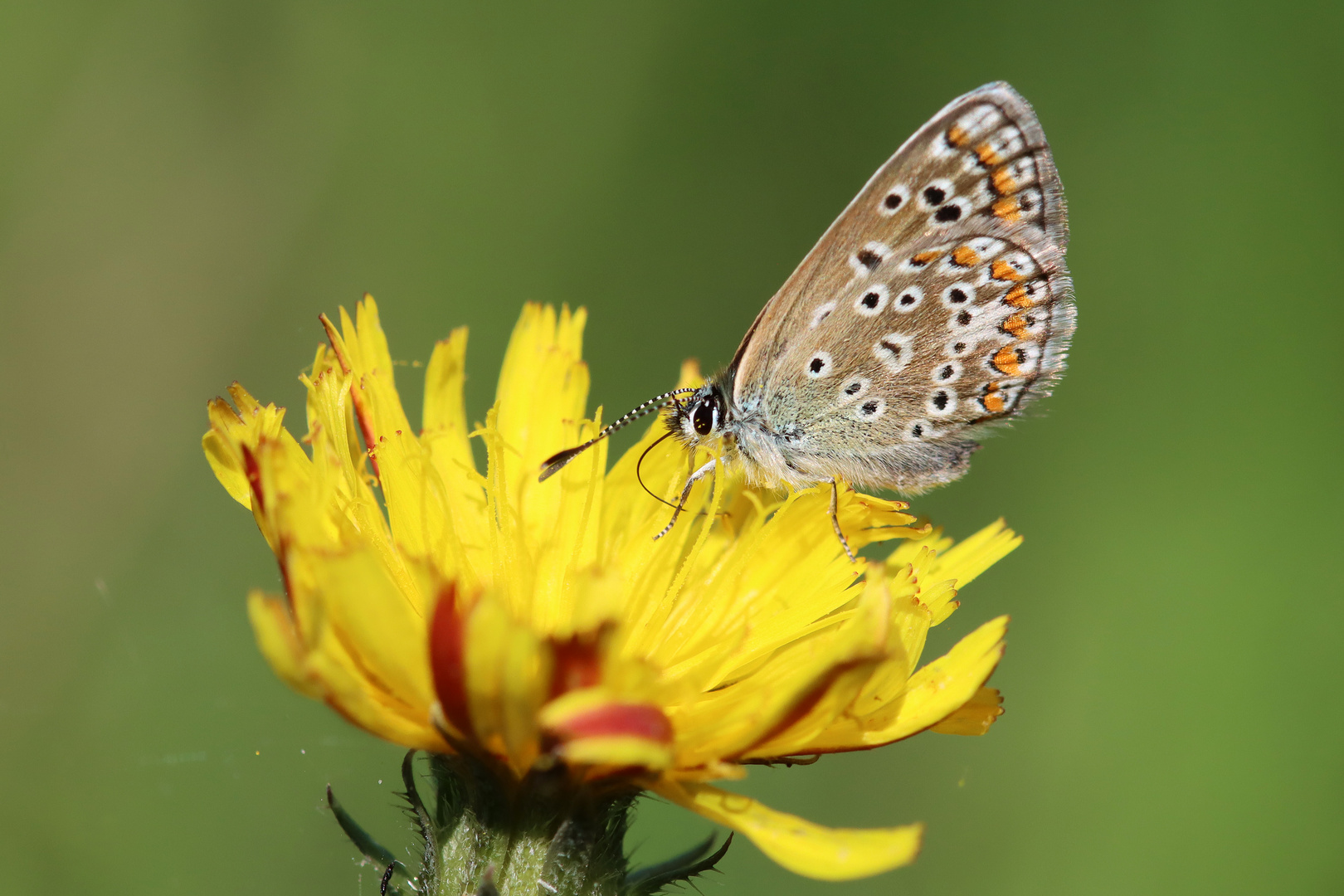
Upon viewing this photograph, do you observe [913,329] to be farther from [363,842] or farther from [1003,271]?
[363,842]

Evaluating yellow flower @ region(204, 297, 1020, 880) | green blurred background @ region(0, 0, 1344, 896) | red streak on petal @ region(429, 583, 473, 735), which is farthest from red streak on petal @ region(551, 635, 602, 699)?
green blurred background @ region(0, 0, 1344, 896)

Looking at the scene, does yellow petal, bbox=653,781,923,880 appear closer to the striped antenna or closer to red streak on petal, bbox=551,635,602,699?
red streak on petal, bbox=551,635,602,699

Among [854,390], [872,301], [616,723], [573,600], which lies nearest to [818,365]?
[854,390]

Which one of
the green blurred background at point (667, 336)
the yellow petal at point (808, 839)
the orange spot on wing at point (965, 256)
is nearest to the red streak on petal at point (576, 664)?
the yellow petal at point (808, 839)

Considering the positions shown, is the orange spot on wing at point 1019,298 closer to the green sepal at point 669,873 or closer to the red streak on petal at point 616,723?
the green sepal at point 669,873

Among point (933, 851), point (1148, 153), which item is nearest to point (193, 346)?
point (933, 851)

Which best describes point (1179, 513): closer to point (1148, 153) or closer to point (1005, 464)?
point (1005, 464)
